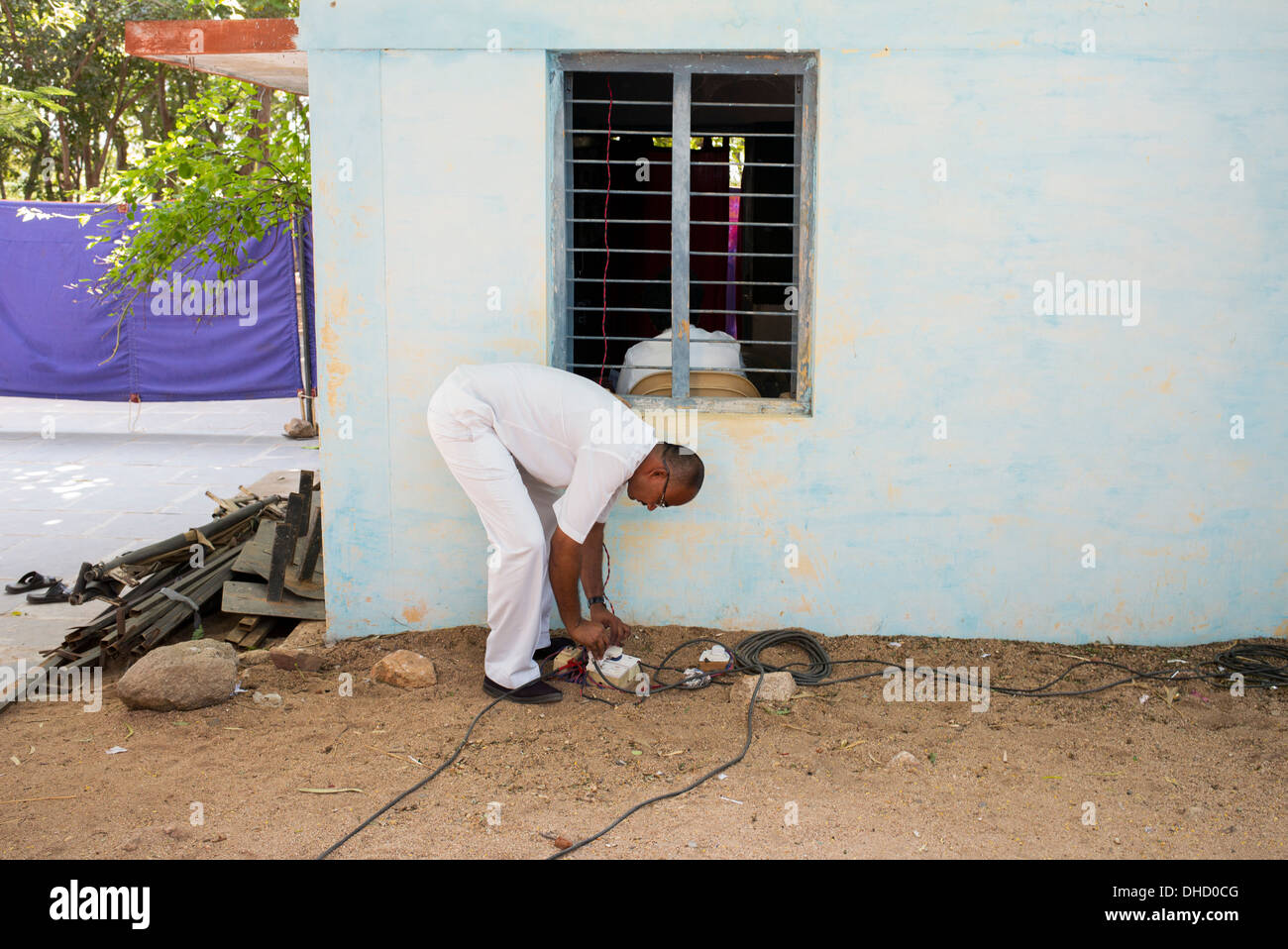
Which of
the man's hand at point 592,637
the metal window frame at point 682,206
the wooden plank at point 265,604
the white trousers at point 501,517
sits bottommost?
the wooden plank at point 265,604

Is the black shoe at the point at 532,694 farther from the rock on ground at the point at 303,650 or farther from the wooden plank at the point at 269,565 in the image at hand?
the wooden plank at the point at 269,565

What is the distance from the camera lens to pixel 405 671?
4871 millimetres

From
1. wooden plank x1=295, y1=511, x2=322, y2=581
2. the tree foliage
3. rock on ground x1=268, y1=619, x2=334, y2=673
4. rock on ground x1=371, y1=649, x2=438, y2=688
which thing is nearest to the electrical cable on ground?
rock on ground x1=371, y1=649, x2=438, y2=688

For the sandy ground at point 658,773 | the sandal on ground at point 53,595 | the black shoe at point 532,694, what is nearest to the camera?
the sandy ground at point 658,773

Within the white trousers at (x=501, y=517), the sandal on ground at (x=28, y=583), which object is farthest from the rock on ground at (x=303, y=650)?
the sandal on ground at (x=28, y=583)

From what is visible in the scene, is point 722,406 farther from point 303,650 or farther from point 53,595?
point 53,595

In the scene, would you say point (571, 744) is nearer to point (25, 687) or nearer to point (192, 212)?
point (25, 687)

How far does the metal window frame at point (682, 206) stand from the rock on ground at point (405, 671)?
1510 mm

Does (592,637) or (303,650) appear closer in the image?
(592,637)

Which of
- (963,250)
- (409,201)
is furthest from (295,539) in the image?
(963,250)

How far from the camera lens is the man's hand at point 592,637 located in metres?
4.57

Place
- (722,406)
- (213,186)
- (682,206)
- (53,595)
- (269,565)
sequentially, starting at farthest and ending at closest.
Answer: (213,186) → (53,595) → (269,565) → (722,406) → (682,206)

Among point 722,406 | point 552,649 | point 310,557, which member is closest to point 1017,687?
point 722,406

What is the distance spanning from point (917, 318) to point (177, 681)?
3.65 m
